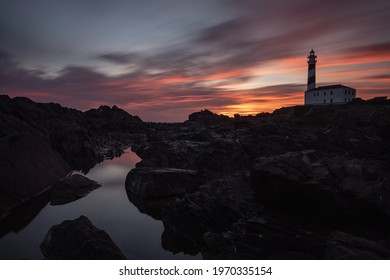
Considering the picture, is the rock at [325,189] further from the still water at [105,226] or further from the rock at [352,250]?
the still water at [105,226]

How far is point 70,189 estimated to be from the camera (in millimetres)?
13320

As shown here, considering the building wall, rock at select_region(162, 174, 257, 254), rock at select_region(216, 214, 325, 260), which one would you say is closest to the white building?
the building wall

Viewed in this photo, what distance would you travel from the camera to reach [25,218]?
10.1 m

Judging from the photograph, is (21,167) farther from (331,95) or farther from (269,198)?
(331,95)

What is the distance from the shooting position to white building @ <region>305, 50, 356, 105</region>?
45812 millimetres

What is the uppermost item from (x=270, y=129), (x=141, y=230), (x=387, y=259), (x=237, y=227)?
(x=270, y=129)

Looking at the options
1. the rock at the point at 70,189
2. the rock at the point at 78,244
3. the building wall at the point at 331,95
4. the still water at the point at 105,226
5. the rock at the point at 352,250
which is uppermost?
the building wall at the point at 331,95

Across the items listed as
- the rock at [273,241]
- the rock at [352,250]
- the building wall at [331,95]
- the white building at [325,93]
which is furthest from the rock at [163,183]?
the building wall at [331,95]

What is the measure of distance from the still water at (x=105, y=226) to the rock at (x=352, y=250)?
3.64 m

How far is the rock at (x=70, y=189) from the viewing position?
40.3 feet

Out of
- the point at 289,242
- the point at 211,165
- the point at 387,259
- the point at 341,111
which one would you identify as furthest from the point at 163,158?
the point at 341,111

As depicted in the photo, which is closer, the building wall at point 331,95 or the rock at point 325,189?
the rock at point 325,189

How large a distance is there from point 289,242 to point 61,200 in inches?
407

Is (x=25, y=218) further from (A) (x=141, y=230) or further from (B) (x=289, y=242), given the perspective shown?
(B) (x=289, y=242)
